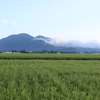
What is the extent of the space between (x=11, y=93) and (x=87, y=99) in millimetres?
1763

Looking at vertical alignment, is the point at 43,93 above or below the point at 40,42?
below

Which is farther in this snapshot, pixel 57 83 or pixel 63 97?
pixel 57 83

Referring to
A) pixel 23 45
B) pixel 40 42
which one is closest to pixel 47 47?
pixel 40 42

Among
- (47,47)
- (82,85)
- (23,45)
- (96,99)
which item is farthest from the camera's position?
(23,45)

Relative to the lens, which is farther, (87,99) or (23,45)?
(23,45)

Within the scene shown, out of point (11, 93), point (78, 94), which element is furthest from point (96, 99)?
point (11, 93)

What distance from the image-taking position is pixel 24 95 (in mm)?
3180

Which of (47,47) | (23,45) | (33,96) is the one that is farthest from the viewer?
(23,45)

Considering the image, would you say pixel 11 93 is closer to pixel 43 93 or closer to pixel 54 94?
pixel 43 93

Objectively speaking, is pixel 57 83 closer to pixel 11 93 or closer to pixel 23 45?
pixel 11 93

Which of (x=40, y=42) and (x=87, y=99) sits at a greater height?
(x=40, y=42)

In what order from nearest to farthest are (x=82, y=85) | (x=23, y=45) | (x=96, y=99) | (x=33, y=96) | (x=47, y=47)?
(x=96, y=99), (x=33, y=96), (x=82, y=85), (x=47, y=47), (x=23, y=45)

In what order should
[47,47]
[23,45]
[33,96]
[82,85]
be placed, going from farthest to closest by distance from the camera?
1. [23,45]
2. [47,47]
3. [82,85]
4. [33,96]

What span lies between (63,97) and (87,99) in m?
0.53
